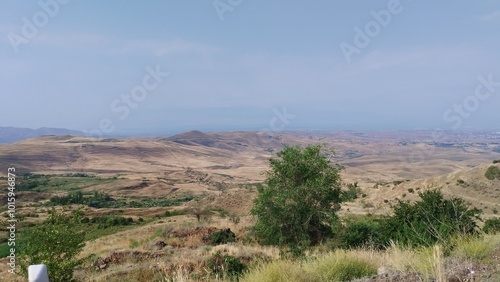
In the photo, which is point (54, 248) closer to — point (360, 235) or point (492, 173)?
point (360, 235)

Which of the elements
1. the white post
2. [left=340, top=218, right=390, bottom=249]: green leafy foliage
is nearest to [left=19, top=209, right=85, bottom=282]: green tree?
the white post

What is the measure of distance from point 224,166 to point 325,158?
15890 centimetres

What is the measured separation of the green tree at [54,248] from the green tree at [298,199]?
44.2 ft

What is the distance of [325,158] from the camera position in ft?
83.5

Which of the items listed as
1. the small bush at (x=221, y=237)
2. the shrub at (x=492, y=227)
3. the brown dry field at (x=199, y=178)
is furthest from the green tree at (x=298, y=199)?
the shrub at (x=492, y=227)

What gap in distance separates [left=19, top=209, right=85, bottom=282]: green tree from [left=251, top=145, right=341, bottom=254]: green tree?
13.5 meters

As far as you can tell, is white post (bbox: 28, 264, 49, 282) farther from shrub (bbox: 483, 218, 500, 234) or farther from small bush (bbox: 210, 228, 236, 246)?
small bush (bbox: 210, 228, 236, 246)

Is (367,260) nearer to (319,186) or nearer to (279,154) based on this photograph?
(319,186)

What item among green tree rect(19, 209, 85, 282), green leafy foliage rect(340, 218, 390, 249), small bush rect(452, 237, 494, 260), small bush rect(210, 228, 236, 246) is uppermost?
small bush rect(452, 237, 494, 260)

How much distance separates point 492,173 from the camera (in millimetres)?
50375

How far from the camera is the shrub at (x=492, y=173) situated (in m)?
50.0

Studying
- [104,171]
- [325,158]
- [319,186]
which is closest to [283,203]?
[319,186]

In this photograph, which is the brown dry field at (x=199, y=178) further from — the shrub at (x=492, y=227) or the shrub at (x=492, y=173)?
the shrub at (x=492, y=227)

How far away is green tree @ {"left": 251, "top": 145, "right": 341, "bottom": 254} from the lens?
919 inches
